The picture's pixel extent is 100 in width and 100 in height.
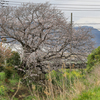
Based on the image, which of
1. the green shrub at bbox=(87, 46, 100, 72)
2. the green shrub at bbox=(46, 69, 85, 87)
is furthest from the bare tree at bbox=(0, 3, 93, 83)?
the green shrub at bbox=(46, 69, 85, 87)

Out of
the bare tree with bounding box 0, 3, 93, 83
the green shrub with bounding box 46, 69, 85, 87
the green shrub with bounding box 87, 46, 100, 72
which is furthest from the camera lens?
the green shrub with bounding box 87, 46, 100, 72

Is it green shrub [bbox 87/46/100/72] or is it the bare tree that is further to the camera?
green shrub [bbox 87/46/100/72]

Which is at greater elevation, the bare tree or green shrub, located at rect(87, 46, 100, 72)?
the bare tree

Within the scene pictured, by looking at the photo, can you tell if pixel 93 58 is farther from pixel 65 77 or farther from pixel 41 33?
pixel 65 77

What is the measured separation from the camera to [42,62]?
34.1 ft

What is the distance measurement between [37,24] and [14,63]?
3395mm

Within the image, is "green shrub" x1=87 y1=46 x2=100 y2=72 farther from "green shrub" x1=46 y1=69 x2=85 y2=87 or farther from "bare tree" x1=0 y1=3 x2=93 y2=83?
"green shrub" x1=46 y1=69 x2=85 y2=87

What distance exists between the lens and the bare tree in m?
9.94

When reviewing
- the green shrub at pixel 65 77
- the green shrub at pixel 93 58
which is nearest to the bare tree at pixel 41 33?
the green shrub at pixel 93 58

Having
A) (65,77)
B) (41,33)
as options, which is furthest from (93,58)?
(65,77)

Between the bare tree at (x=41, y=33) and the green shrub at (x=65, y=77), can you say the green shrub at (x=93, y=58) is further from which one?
the green shrub at (x=65, y=77)

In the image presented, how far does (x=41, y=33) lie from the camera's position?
10.2 meters

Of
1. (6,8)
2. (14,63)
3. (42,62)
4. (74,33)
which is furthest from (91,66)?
(6,8)

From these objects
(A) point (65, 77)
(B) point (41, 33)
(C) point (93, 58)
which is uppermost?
(B) point (41, 33)
